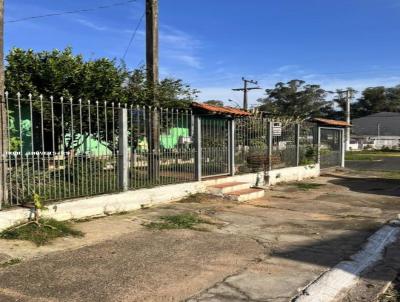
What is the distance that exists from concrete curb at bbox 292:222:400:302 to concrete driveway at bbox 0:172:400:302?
139 mm

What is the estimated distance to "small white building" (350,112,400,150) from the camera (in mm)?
81581

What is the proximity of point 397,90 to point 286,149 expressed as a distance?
99161 millimetres

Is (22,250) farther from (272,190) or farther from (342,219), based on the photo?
(272,190)

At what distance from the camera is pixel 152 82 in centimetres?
1279

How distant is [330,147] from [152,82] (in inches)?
486

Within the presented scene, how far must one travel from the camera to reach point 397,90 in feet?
348

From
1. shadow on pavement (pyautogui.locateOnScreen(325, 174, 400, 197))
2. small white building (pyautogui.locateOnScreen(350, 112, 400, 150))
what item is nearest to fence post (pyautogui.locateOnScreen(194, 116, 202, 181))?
shadow on pavement (pyautogui.locateOnScreen(325, 174, 400, 197))

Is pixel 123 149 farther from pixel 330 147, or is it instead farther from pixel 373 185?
pixel 330 147

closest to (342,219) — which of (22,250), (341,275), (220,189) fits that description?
(220,189)

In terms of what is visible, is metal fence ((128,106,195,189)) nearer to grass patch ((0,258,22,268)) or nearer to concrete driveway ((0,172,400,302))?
concrete driveway ((0,172,400,302))

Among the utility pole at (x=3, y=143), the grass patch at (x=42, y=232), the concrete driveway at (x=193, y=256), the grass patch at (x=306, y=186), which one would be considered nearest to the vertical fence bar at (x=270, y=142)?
the grass patch at (x=306, y=186)

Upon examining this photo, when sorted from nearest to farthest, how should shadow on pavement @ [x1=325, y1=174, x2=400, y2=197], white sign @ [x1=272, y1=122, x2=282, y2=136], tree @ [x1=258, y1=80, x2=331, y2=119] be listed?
shadow on pavement @ [x1=325, y1=174, x2=400, y2=197] < white sign @ [x1=272, y1=122, x2=282, y2=136] < tree @ [x1=258, y1=80, x2=331, y2=119]

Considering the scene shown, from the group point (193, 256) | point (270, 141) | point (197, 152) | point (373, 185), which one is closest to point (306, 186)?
point (270, 141)

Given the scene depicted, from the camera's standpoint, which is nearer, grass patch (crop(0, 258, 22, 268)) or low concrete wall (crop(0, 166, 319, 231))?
grass patch (crop(0, 258, 22, 268))
